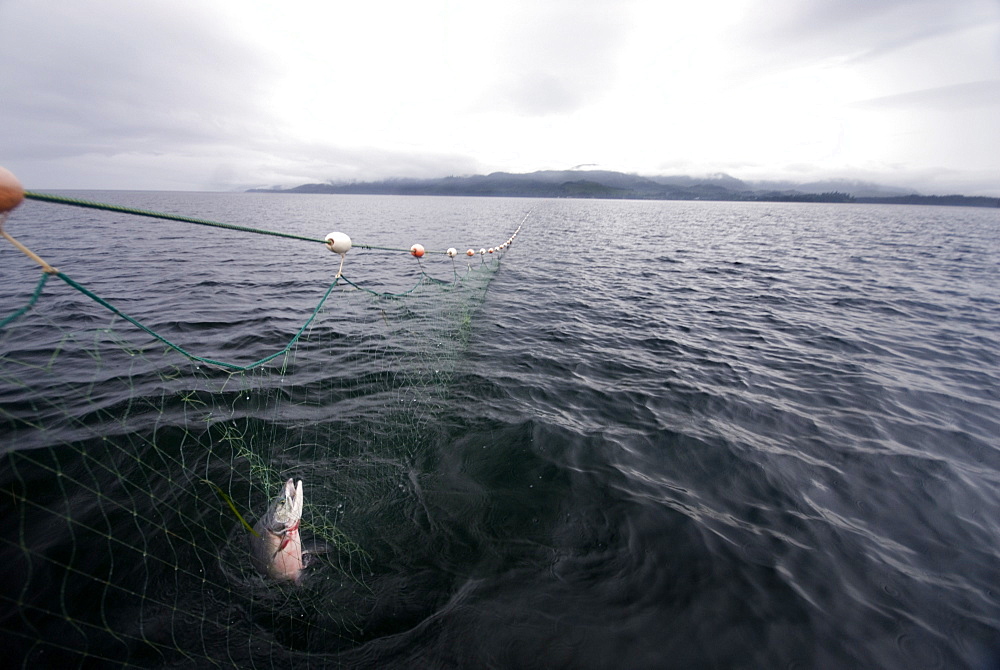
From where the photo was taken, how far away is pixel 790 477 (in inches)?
235

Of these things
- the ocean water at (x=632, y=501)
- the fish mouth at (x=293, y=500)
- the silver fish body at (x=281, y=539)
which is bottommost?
the ocean water at (x=632, y=501)

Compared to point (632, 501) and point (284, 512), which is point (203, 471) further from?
point (632, 501)

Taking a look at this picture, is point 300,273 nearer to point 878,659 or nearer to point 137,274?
point 137,274

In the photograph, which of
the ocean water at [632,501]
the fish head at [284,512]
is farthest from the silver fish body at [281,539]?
the ocean water at [632,501]

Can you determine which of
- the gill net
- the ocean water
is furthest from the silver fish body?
the ocean water

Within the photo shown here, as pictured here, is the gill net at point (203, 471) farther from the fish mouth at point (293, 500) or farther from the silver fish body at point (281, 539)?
the fish mouth at point (293, 500)

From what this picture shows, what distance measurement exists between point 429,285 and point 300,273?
6908 millimetres

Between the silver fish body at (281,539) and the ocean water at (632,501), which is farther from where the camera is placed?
the silver fish body at (281,539)

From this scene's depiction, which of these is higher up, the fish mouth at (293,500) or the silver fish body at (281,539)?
the fish mouth at (293,500)

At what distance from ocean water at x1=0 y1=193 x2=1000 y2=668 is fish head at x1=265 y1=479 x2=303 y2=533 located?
0.88 metres

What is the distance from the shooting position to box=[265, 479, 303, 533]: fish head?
420 centimetres

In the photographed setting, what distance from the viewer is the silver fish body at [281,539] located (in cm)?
421

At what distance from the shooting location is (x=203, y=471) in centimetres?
573

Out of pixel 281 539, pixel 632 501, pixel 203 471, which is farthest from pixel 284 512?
pixel 632 501
